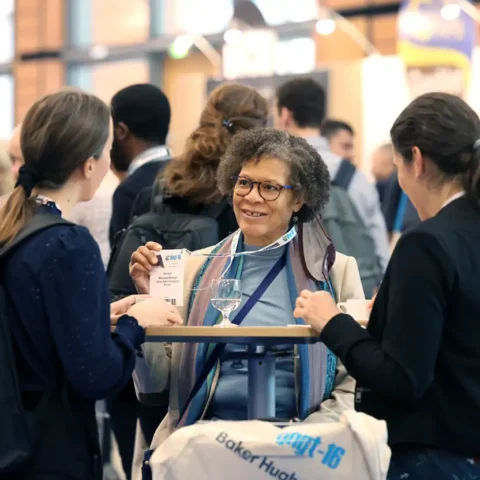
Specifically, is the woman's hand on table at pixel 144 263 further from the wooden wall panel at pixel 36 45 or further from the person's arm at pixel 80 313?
the wooden wall panel at pixel 36 45

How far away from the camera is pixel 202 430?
218cm

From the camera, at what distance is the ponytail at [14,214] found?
2.35 m

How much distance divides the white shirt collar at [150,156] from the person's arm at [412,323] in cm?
192

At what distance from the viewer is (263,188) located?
3.07 metres

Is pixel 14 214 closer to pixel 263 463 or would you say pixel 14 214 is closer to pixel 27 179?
pixel 27 179

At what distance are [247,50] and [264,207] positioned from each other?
6.45 m

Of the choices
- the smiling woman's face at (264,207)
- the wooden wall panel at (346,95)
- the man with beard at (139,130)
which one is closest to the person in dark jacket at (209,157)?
the man with beard at (139,130)

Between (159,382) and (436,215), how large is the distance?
41.4 inches

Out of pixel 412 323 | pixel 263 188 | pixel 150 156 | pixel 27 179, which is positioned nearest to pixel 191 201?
pixel 263 188

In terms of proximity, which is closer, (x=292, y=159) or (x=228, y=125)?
(x=292, y=159)

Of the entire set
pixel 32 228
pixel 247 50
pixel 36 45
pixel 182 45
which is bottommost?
pixel 32 228

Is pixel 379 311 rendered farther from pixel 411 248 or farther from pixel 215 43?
pixel 215 43

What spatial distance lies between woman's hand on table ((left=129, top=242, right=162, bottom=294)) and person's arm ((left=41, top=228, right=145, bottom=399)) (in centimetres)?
46

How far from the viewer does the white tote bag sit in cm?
214
